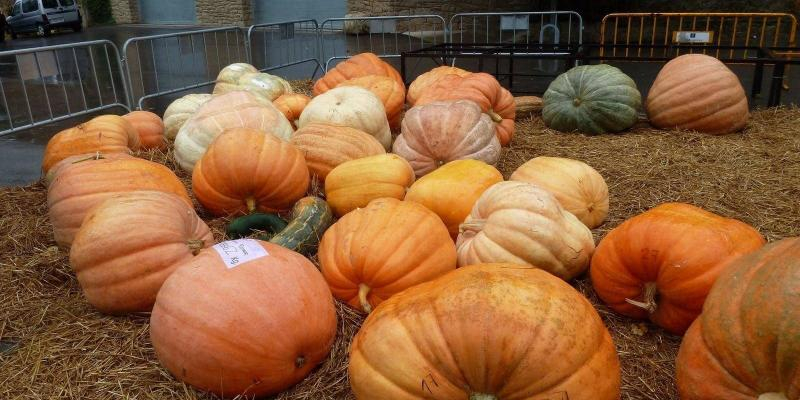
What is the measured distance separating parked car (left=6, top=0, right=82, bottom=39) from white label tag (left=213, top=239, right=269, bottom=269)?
1134 inches

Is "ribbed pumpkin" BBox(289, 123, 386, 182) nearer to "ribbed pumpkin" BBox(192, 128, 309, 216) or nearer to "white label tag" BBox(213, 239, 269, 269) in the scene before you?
"ribbed pumpkin" BBox(192, 128, 309, 216)

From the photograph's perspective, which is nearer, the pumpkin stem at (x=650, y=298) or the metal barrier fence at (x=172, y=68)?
the pumpkin stem at (x=650, y=298)

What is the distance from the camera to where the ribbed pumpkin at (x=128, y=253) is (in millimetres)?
2150

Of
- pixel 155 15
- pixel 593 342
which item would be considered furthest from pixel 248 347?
pixel 155 15

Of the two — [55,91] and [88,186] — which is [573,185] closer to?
[88,186]

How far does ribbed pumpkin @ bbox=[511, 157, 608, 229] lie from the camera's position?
2830 millimetres

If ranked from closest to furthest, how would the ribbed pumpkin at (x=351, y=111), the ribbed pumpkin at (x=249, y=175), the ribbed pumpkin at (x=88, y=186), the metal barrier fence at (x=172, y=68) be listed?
the ribbed pumpkin at (x=88, y=186), the ribbed pumpkin at (x=249, y=175), the ribbed pumpkin at (x=351, y=111), the metal barrier fence at (x=172, y=68)

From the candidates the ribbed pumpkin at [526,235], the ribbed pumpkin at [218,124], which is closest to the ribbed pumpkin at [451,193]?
the ribbed pumpkin at [526,235]

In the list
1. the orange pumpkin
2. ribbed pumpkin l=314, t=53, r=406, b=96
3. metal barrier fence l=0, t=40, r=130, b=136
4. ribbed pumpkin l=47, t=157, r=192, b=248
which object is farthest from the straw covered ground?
metal barrier fence l=0, t=40, r=130, b=136

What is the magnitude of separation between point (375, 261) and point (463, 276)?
540 millimetres

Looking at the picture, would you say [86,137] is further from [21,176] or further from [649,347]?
[649,347]

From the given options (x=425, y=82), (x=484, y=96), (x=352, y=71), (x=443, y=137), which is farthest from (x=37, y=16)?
(x=443, y=137)

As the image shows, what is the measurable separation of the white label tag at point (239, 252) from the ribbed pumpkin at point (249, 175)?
849mm

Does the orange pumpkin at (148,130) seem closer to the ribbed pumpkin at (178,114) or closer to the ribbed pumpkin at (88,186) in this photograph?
the ribbed pumpkin at (178,114)
